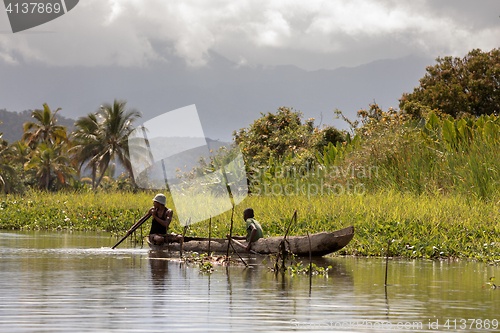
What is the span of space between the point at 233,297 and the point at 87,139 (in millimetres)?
46223

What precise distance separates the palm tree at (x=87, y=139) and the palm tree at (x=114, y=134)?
37 centimetres

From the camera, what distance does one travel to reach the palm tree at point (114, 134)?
2052 inches

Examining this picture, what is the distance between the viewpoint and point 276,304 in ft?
23.5

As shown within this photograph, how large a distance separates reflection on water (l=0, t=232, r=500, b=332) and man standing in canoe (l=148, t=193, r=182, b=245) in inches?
102

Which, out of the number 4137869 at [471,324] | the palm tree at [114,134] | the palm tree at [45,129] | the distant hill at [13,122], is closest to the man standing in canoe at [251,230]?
the number 4137869 at [471,324]

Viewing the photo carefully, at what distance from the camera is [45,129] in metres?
58.9

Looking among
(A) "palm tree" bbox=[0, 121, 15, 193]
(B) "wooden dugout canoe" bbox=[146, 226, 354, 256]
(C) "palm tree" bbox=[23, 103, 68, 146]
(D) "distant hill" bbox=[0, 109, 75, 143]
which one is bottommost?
(B) "wooden dugout canoe" bbox=[146, 226, 354, 256]

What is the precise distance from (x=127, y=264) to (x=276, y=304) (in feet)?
18.6

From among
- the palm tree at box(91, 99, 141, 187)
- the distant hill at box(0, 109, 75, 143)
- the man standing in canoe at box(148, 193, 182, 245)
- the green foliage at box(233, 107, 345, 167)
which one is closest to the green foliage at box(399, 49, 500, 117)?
the green foliage at box(233, 107, 345, 167)

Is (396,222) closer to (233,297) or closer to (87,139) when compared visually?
(233,297)

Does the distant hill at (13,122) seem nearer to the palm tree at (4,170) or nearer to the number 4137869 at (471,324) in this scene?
the palm tree at (4,170)

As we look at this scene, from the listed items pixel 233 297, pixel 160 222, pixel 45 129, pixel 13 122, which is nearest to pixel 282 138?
pixel 160 222

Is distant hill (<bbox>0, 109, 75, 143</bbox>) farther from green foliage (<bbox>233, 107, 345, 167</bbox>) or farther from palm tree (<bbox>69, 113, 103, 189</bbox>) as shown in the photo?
green foliage (<bbox>233, 107, 345, 167</bbox>)

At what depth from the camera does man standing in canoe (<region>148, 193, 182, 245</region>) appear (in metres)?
15.0
